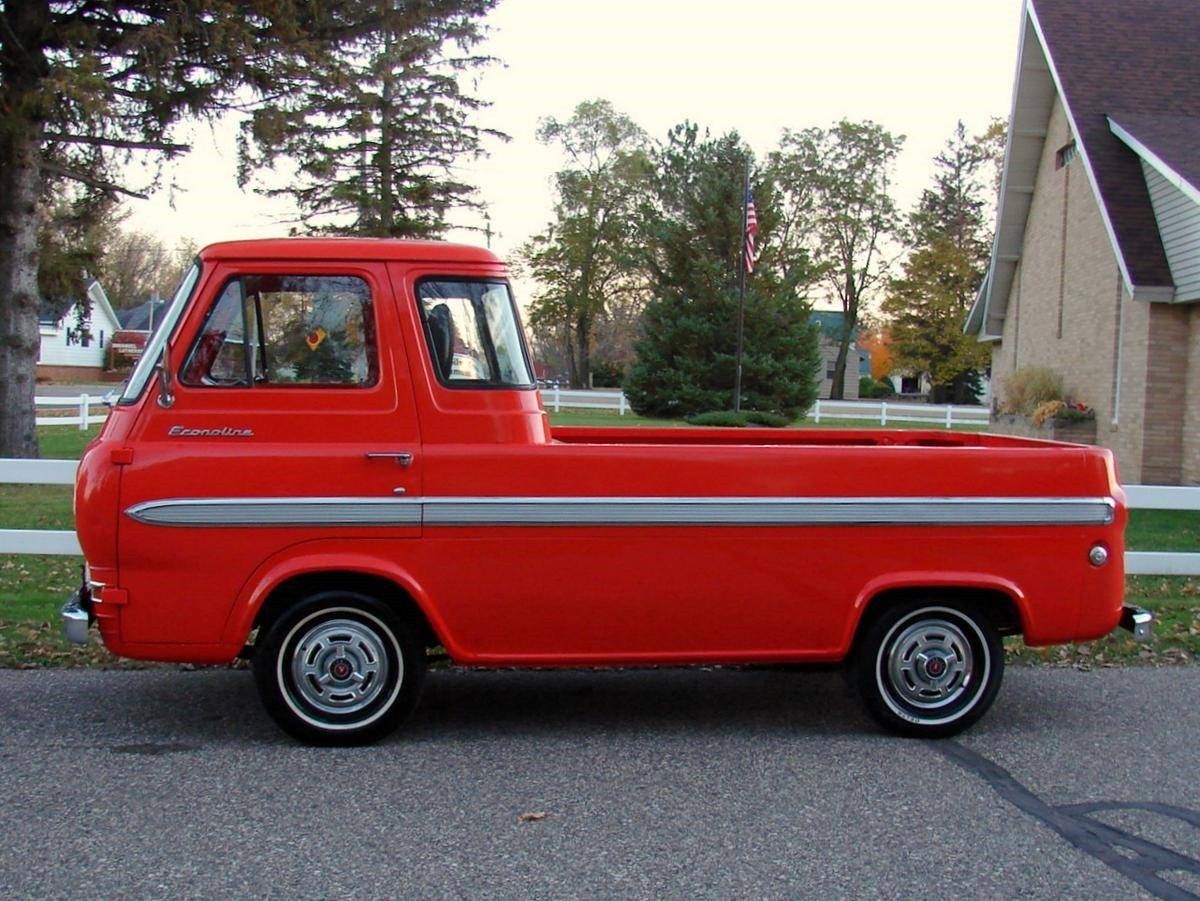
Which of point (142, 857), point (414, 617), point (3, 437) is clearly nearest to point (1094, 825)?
point (414, 617)

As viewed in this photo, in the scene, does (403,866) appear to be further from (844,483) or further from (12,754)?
(844,483)

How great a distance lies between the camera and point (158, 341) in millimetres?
5773

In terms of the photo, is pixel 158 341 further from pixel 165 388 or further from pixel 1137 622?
pixel 1137 622

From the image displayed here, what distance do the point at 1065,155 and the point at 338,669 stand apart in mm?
19283

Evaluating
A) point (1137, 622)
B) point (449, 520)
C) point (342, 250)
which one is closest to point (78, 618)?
point (449, 520)

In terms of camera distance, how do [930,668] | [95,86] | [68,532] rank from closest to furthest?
[930,668]
[68,532]
[95,86]

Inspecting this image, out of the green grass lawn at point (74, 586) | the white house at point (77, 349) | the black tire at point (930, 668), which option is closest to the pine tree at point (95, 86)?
the green grass lawn at point (74, 586)

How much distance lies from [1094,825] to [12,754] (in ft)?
15.2

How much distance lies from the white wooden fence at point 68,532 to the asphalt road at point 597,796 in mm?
1670

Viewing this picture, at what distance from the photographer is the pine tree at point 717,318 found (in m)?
43.0

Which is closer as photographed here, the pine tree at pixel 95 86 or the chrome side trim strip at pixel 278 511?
the chrome side trim strip at pixel 278 511

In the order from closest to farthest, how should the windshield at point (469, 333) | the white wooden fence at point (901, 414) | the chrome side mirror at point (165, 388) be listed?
the chrome side mirror at point (165, 388) < the windshield at point (469, 333) < the white wooden fence at point (901, 414)

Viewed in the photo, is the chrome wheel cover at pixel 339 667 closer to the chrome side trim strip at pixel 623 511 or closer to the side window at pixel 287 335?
the chrome side trim strip at pixel 623 511

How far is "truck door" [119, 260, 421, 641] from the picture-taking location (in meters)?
5.61
